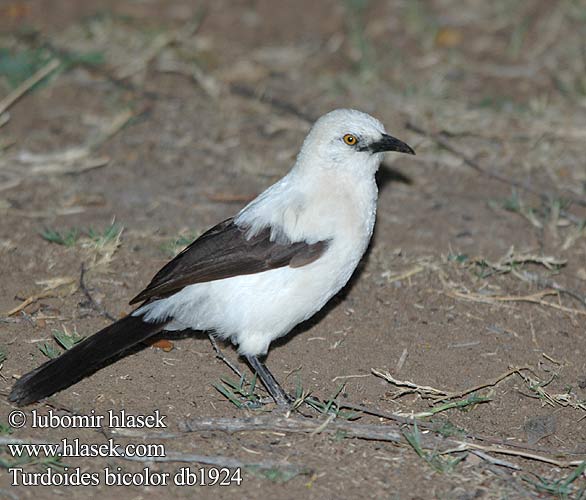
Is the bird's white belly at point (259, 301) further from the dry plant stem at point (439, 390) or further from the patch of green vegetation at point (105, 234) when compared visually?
the patch of green vegetation at point (105, 234)

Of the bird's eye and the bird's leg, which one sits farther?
the bird's eye

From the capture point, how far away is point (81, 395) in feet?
15.3

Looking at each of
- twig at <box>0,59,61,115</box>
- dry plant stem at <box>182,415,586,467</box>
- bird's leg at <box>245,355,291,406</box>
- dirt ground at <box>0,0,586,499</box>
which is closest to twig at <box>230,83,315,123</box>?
dirt ground at <box>0,0,586,499</box>

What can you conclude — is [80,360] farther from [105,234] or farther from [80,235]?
[80,235]

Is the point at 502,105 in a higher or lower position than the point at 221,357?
higher

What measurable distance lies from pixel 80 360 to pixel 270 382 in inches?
39.0

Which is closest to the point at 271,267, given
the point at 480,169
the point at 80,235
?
the point at 80,235

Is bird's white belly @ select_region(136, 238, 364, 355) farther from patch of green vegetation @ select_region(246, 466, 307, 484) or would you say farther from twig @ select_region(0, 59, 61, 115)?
twig @ select_region(0, 59, 61, 115)

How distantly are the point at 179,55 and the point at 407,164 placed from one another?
2.76 meters

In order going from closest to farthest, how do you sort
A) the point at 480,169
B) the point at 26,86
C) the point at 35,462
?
1. the point at 35,462
2. the point at 480,169
3. the point at 26,86

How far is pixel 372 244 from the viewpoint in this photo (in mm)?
6195

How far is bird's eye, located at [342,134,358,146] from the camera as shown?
5039mm

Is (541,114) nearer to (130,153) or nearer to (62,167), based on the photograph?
(130,153)

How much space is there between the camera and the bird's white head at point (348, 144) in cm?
504
